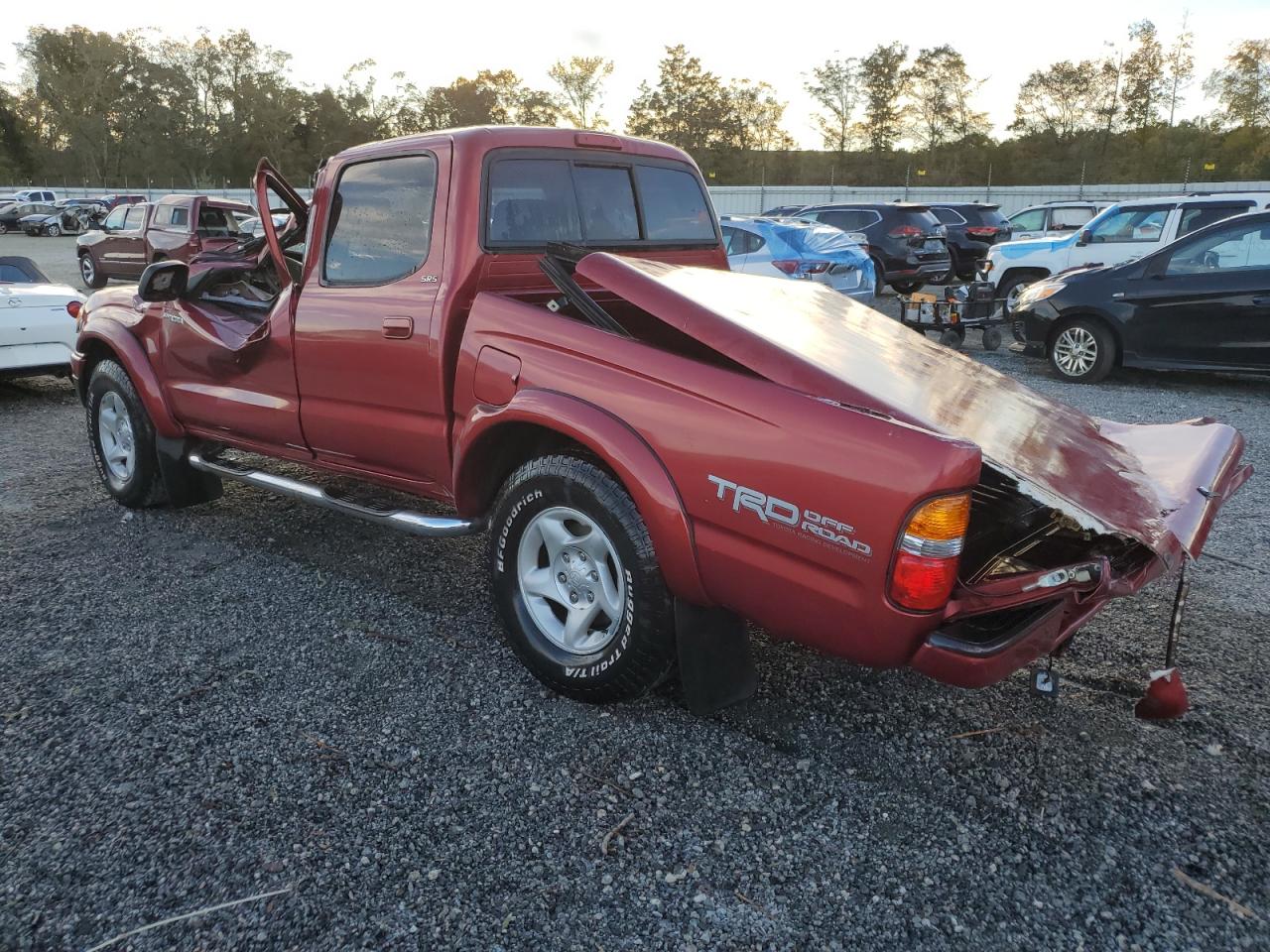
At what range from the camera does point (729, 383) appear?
253 centimetres

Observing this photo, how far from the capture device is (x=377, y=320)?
3.62 meters

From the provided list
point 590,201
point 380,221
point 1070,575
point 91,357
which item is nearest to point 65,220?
point 91,357

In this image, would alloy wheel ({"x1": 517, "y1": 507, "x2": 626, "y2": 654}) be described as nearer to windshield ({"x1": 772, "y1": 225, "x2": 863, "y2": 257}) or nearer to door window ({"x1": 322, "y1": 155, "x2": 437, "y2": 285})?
door window ({"x1": 322, "y1": 155, "x2": 437, "y2": 285})

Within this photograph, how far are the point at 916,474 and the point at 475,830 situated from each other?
5.09 ft

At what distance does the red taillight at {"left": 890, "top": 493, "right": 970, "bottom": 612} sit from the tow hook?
0.27 metres

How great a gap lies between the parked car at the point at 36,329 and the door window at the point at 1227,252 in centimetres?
1059

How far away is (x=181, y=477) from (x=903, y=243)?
1366cm

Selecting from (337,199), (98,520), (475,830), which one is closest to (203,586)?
(98,520)

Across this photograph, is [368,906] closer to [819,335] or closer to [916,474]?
[916,474]

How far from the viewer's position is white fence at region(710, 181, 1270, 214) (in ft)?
107

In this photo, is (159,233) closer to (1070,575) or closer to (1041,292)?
(1041,292)

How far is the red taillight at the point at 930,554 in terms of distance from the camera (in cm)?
220

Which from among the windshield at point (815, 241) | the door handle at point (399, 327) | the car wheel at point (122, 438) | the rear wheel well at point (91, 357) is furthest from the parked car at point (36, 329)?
the windshield at point (815, 241)

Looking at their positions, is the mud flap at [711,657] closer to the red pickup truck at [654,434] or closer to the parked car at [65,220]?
the red pickup truck at [654,434]
